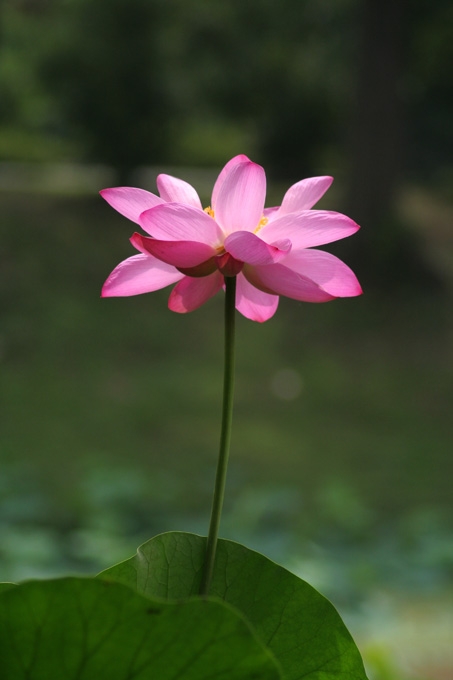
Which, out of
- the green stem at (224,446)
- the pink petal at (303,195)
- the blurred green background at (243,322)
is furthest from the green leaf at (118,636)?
the blurred green background at (243,322)

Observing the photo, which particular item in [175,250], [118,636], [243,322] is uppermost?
[243,322]

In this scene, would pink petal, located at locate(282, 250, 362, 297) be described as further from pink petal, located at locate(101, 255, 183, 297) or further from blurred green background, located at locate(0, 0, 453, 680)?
blurred green background, located at locate(0, 0, 453, 680)

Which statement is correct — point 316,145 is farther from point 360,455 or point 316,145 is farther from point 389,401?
point 360,455

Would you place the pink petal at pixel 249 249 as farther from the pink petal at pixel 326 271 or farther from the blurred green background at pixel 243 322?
the blurred green background at pixel 243 322

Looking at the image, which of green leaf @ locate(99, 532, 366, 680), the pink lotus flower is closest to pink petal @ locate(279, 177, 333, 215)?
the pink lotus flower

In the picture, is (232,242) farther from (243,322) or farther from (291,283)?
(243,322)

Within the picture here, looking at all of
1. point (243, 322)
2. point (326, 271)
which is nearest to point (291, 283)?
point (326, 271)

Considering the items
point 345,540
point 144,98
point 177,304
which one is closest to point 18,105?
point 144,98
